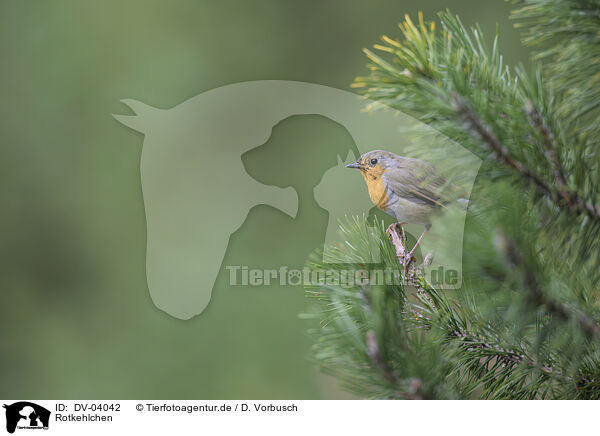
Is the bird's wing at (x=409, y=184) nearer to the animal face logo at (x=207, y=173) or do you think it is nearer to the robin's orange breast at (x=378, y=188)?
the robin's orange breast at (x=378, y=188)

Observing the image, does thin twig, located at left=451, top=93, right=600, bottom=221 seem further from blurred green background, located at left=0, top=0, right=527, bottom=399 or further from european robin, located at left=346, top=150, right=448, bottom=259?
blurred green background, located at left=0, top=0, right=527, bottom=399

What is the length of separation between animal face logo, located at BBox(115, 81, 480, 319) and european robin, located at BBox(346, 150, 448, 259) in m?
0.72

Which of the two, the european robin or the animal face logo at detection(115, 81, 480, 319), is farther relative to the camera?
the animal face logo at detection(115, 81, 480, 319)

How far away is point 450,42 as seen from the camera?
14.3 inches

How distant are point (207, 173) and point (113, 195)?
1.09 ft

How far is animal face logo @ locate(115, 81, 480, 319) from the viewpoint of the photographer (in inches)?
57.1

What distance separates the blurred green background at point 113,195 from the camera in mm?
1606

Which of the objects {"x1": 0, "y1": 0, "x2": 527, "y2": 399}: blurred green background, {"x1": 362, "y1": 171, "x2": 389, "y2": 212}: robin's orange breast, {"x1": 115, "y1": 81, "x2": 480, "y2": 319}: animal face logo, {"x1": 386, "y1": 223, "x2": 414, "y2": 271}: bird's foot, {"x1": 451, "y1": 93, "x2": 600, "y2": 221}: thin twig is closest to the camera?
{"x1": 451, "y1": 93, "x2": 600, "y2": 221}: thin twig

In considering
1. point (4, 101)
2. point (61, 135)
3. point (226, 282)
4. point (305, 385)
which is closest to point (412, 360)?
point (305, 385)

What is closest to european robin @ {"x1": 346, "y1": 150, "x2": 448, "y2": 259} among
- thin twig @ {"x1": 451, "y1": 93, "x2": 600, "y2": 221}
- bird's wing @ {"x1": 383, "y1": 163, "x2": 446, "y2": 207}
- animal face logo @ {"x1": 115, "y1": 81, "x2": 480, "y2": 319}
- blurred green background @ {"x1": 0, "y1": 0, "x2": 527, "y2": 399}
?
bird's wing @ {"x1": 383, "y1": 163, "x2": 446, "y2": 207}
